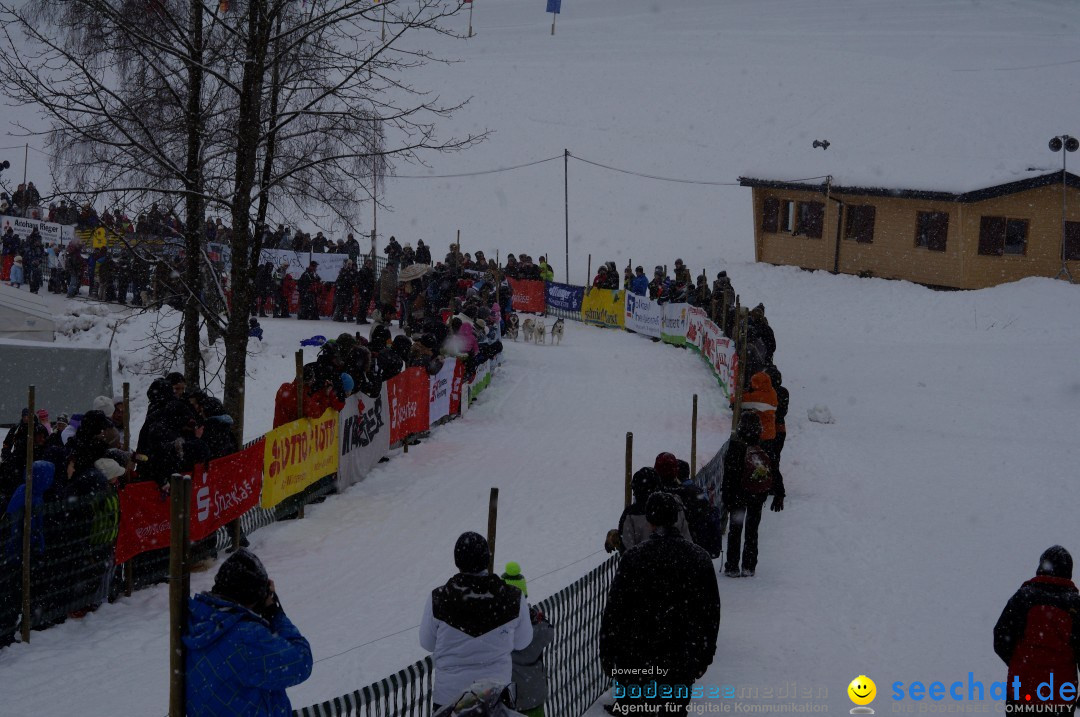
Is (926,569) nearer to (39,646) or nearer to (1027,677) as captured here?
(1027,677)

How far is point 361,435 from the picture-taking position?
13945 millimetres

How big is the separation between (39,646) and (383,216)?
47758 millimetres

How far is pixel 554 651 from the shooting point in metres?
6.41

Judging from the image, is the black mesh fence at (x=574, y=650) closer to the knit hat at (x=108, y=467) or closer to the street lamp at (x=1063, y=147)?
the knit hat at (x=108, y=467)

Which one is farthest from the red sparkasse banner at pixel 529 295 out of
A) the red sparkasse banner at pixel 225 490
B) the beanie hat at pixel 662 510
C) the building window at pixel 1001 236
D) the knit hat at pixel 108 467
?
the beanie hat at pixel 662 510

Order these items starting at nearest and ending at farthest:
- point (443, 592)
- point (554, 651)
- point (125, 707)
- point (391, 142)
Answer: point (443, 592)
point (554, 651)
point (125, 707)
point (391, 142)

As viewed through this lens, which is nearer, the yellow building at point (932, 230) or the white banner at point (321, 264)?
the white banner at point (321, 264)

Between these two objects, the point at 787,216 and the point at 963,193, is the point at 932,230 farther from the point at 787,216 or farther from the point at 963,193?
the point at 787,216

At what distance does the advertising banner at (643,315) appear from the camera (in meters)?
28.4

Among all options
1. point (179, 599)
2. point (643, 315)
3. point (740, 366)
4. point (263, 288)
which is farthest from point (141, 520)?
point (643, 315)

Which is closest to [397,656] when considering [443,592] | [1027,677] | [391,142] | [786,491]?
[443,592]

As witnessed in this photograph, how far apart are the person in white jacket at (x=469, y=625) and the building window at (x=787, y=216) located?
3438cm

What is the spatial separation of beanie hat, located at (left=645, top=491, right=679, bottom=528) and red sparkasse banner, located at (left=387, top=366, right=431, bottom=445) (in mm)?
9720

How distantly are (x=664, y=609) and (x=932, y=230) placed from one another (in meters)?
30.6
